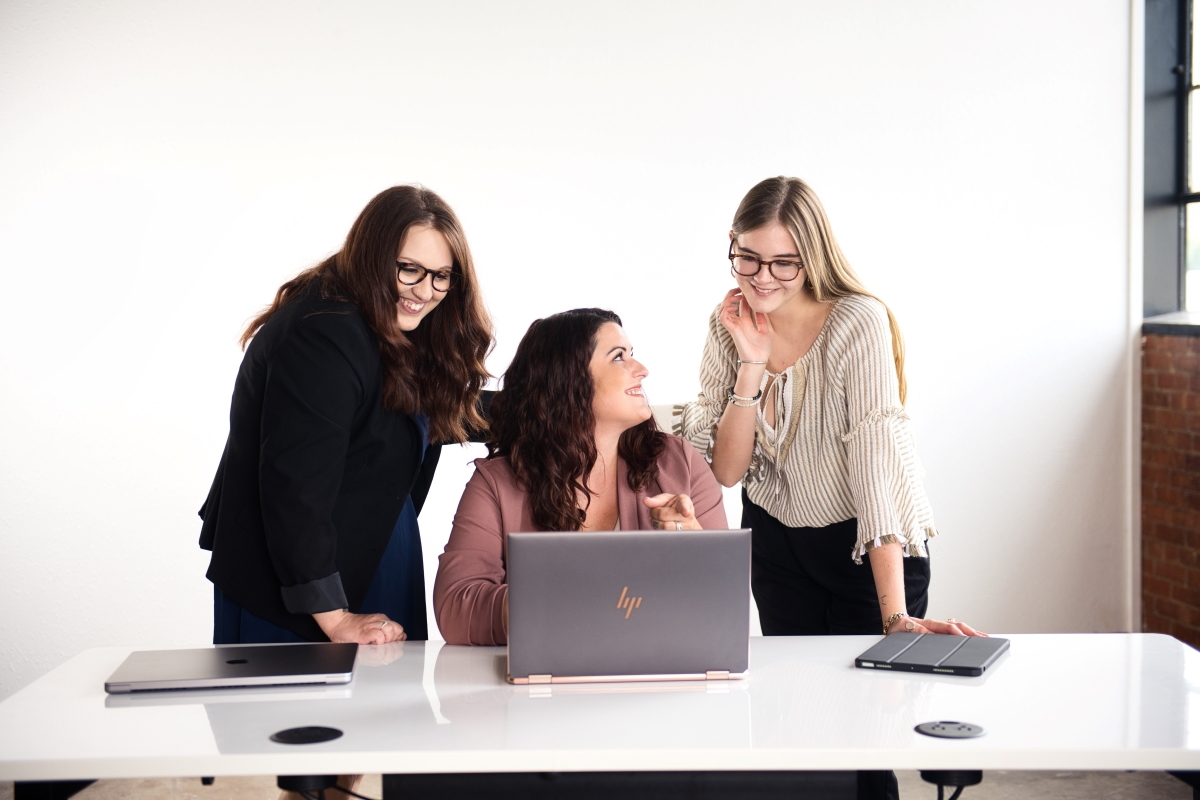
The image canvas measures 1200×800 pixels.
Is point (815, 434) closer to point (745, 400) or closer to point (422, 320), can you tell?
point (745, 400)

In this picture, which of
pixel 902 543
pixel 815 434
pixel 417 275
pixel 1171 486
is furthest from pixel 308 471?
pixel 1171 486

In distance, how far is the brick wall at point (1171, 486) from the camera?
12.6 ft

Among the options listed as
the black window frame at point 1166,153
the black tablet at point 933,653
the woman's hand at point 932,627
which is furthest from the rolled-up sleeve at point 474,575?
the black window frame at point 1166,153

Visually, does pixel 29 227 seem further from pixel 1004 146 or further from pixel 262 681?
pixel 1004 146

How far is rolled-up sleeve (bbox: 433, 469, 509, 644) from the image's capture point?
6.24 ft

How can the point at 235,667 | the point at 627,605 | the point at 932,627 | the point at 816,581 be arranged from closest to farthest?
the point at 627,605 → the point at 235,667 → the point at 932,627 → the point at 816,581

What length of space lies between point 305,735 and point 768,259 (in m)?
1.29

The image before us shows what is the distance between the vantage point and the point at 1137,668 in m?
1.73

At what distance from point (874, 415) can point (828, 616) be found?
49 centimetres

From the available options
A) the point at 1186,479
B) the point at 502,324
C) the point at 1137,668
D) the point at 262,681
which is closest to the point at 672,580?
the point at 262,681

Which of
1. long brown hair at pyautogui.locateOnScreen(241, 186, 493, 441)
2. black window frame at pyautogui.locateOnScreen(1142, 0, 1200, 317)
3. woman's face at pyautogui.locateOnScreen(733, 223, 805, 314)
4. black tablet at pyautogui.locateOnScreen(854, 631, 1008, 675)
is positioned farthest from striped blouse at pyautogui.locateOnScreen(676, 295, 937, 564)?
black window frame at pyautogui.locateOnScreen(1142, 0, 1200, 317)

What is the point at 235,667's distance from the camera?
1.71 m

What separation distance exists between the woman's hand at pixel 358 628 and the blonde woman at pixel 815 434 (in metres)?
0.81

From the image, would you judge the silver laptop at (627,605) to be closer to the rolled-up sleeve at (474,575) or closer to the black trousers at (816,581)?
the rolled-up sleeve at (474,575)
